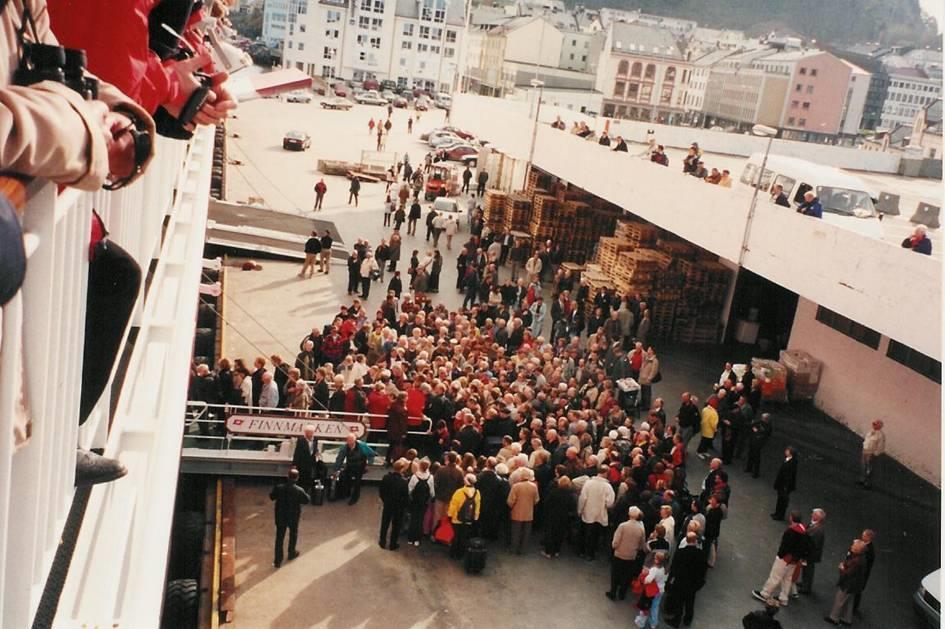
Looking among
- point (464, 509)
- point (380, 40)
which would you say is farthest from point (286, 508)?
point (380, 40)

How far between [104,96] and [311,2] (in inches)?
3817

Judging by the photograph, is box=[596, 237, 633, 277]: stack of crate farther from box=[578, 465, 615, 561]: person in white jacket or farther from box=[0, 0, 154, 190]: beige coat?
box=[0, 0, 154, 190]: beige coat

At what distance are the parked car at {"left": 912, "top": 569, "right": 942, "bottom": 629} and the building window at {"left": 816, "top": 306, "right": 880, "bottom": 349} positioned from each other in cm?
632

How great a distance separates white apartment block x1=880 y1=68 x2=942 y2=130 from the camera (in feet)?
433

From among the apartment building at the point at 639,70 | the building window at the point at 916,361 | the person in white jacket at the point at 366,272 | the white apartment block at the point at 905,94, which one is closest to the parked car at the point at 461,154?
the person in white jacket at the point at 366,272

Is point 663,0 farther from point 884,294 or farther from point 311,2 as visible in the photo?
point 884,294

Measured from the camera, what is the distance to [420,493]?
459 inches

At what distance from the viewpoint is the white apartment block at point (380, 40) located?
305 ft

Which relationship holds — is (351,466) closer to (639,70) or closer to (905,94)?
(639,70)

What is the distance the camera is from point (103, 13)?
270 centimetres

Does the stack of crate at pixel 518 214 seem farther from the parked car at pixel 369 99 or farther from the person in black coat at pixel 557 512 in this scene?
the parked car at pixel 369 99

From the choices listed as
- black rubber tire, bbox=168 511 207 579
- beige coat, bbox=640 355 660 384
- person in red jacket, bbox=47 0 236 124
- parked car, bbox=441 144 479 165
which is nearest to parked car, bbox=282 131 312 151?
parked car, bbox=441 144 479 165

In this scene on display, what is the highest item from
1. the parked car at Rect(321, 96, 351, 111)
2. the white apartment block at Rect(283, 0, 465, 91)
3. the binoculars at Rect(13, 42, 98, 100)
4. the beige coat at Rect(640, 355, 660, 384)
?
the white apartment block at Rect(283, 0, 465, 91)

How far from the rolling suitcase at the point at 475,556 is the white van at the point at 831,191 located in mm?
10150
